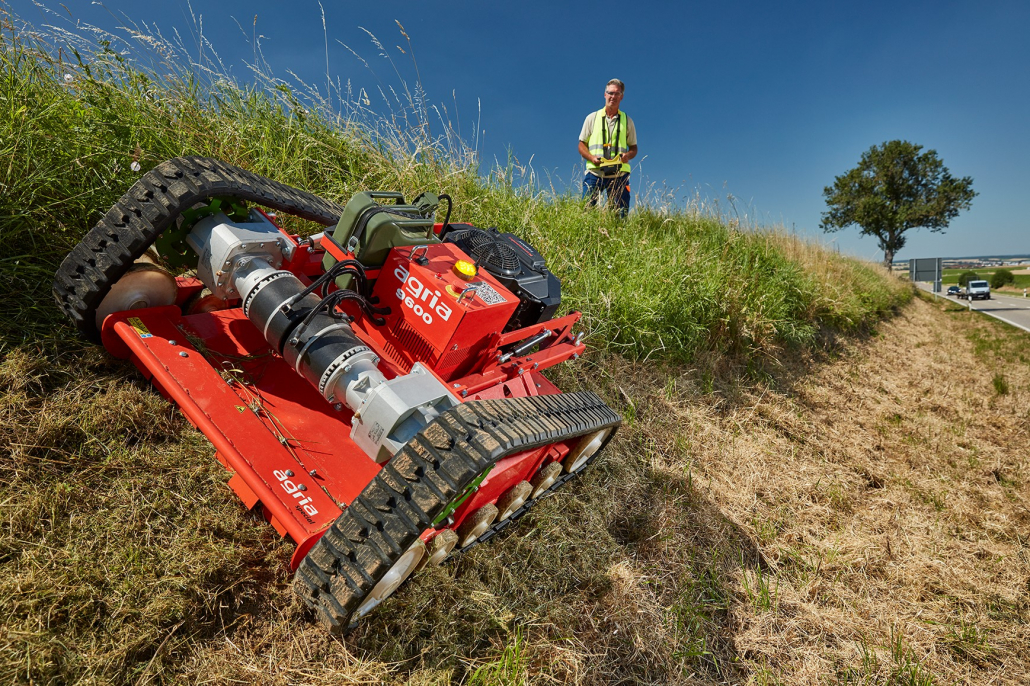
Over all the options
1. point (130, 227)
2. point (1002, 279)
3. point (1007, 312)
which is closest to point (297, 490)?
point (130, 227)

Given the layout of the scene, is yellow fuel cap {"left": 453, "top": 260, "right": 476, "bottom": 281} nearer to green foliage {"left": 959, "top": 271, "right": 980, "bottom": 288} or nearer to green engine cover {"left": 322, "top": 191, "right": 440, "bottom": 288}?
green engine cover {"left": 322, "top": 191, "right": 440, "bottom": 288}

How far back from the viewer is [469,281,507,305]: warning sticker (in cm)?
258

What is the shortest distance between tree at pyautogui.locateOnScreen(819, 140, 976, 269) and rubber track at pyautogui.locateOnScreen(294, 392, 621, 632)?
36537mm

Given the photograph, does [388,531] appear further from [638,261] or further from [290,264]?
[638,261]

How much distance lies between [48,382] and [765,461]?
4927 mm

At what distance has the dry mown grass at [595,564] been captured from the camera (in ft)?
6.72

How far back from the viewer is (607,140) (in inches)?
278

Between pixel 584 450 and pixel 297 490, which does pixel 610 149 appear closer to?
pixel 584 450

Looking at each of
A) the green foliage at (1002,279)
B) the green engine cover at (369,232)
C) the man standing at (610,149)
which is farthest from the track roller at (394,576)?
the green foliage at (1002,279)

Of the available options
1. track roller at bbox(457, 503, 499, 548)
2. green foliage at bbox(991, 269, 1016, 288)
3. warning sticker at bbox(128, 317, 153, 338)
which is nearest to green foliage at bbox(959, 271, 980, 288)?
green foliage at bbox(991, 269, 1016, 288)

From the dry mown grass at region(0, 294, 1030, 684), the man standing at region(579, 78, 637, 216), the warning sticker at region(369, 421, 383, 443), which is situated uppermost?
the man standing at region(579, 78, 637, 216)

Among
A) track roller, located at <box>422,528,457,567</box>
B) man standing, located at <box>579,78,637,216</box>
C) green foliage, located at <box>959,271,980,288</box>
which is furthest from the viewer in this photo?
green foliage, located at <box>959,271,980,288</box>

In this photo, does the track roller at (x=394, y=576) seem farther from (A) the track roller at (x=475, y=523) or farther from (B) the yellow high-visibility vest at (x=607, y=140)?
(B) the yellow high-visibility vest at (x=607, y=140)

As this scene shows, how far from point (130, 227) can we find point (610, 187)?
5.76 metres
